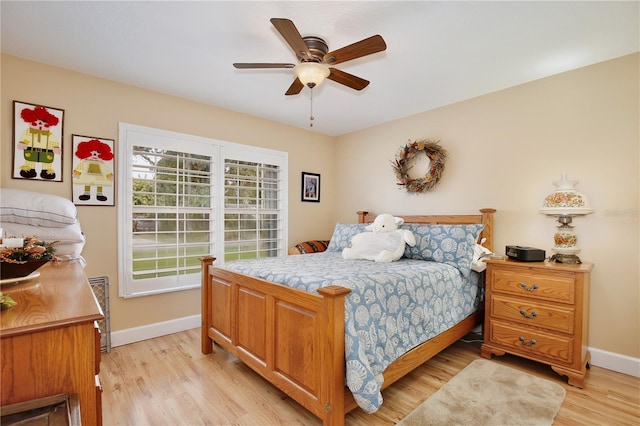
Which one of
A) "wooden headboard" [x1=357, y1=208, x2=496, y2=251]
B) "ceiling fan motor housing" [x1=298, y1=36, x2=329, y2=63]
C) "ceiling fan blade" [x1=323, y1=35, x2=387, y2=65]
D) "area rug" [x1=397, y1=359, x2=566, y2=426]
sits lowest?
"area rug" [x1=397, y1=359, x2=566, y2=426]

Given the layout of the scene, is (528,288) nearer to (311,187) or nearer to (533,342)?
(533,342)

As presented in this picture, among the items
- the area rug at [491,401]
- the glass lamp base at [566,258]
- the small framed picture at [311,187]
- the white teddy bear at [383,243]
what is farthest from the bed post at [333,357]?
the small framed picture at [311,187]

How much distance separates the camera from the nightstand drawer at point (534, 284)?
7.46ft

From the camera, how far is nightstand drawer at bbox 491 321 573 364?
2266mm

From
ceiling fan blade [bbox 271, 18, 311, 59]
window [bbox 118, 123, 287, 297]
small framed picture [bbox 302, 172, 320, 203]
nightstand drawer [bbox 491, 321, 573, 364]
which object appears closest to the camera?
ceiling fan blade [bbox 271, 18, 311, 59]

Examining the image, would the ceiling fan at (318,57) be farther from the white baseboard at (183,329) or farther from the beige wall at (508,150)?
the white baseboard at (183,329)

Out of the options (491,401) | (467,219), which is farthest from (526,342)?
(467,219)

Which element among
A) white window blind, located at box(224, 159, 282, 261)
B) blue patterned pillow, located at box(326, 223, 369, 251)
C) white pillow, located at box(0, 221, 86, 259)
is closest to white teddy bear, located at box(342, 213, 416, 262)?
blue patterned pillow, located at box(326, 223, 369, 251)

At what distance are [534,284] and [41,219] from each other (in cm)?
371

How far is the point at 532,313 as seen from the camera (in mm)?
2416

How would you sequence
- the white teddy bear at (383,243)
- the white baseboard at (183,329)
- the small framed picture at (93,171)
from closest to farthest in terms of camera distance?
the white baseboard at (183,329) < the small framed picture at (93,171) < the white teddy bear at (383,243)

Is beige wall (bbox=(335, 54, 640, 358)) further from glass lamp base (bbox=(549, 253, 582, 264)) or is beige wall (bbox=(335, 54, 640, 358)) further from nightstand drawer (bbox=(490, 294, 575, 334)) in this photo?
nightstand drawer (bbox=(490, 294, 575, 334))

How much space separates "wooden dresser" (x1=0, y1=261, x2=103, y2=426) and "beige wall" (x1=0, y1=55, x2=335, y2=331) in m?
2.11

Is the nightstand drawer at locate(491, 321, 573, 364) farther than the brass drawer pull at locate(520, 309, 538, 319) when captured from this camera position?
No
